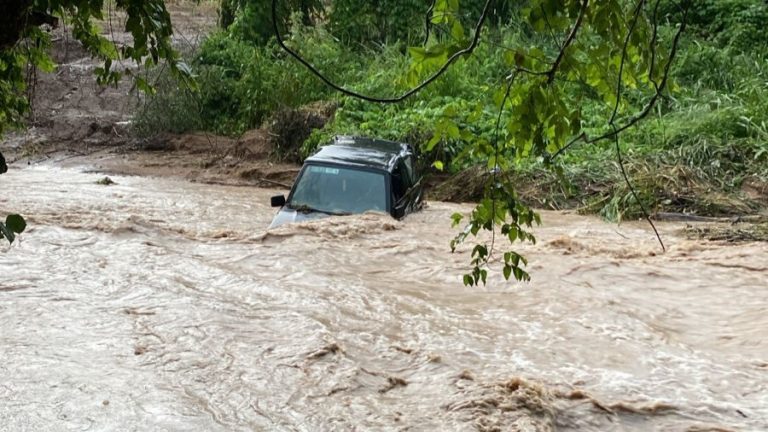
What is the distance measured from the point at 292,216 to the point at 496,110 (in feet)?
17.0

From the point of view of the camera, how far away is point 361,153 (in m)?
10.2

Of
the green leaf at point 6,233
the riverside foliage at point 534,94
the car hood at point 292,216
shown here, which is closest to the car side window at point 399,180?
the car hood at point 292,216

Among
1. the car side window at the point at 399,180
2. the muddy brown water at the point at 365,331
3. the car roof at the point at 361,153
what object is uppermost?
the car roof at the point at 361,153

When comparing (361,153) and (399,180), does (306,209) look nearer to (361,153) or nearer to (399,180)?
(361,153)

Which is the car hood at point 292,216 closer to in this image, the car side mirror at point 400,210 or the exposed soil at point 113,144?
the car side mirror at point 400,210

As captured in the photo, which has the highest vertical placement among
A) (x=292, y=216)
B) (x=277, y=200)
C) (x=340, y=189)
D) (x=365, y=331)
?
(x=340, y=189)

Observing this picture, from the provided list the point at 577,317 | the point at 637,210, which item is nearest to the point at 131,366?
the point at 577,317

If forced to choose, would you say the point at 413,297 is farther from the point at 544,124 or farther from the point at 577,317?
the point at 544,124

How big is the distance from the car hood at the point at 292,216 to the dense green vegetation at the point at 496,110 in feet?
6.95

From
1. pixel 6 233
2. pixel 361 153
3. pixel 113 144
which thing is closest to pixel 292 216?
pixel 361 153

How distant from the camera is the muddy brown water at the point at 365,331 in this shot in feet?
18.5

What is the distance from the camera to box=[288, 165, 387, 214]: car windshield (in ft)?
32.5

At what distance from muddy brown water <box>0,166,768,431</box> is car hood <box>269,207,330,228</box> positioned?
203mm

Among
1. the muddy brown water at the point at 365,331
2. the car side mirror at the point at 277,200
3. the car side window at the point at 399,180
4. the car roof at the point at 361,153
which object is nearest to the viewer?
the muddy brown water at the point at 365,331
